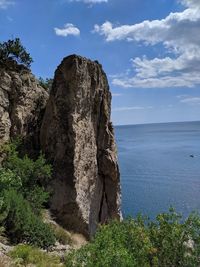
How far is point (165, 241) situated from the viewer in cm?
1052

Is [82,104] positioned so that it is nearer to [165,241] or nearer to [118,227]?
[118,227]

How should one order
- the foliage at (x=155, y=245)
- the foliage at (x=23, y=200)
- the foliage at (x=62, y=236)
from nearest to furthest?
the foliage at (x=155, y=245)
the foliage at (x=23, y=200)
the foliage at (x=62, y=236)

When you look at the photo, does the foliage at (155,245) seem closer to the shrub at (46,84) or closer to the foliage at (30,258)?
the foliage at (30,258)

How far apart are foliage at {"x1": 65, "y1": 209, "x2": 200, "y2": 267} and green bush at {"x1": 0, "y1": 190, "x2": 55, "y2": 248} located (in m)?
7.32

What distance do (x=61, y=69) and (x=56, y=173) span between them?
21.2 ft

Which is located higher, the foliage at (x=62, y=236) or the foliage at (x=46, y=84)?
the foliage at (x=46, y=84)

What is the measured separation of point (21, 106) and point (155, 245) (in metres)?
17.4

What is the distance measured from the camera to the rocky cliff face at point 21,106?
25.2m

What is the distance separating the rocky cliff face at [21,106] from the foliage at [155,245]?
14.8 metres

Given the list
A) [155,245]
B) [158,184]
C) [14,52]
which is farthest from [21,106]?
[158,184]

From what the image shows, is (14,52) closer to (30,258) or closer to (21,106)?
(21,106)

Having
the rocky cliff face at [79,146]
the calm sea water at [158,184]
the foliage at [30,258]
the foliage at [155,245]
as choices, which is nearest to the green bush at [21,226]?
the foliage at [30,258]

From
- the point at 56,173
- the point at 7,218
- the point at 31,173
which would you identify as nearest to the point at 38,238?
the point at 7,218

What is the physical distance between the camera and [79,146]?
26.1m
